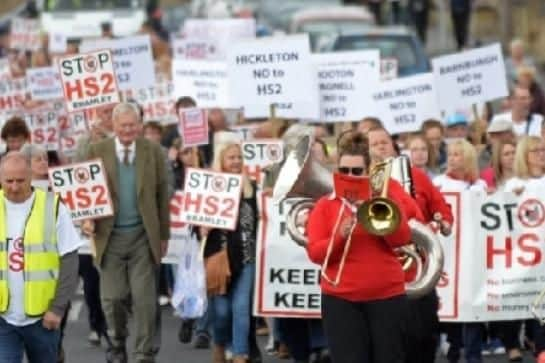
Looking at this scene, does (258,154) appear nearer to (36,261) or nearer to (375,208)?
(36,261)

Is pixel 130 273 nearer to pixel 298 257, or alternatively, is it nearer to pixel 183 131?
pixel 298 257

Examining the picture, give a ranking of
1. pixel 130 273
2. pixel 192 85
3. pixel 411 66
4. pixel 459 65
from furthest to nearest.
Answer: pixel 411 66 < pixel 192 85 < pixel 459 65 < pixel 130 273

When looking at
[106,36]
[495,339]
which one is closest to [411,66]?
[106,36]

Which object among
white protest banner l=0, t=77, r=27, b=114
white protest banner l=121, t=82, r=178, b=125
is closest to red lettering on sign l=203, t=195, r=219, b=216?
white protest banner l=121, t=82, r=178, b=125

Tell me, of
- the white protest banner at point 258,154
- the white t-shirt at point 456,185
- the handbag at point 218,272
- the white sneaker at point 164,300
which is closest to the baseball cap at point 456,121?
the white protest banner at point 258,154

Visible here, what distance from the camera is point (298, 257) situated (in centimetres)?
1627

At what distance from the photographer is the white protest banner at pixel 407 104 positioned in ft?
66.1

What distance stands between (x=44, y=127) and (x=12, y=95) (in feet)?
8.44

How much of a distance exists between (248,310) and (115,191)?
48.7 inches

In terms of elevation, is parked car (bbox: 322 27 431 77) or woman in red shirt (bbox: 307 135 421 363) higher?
parked car (bbox: 322 27 431 77)

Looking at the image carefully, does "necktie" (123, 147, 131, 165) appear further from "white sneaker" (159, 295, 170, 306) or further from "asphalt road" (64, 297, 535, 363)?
"white sneaker" (159, 295, 170, 306)

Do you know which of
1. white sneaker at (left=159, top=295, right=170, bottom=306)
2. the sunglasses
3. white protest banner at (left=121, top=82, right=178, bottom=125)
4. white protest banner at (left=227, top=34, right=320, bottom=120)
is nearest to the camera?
the sunglasses

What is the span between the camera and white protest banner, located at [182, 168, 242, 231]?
52.5 ft

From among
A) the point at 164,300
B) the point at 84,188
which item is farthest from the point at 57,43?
the point at 84,188
